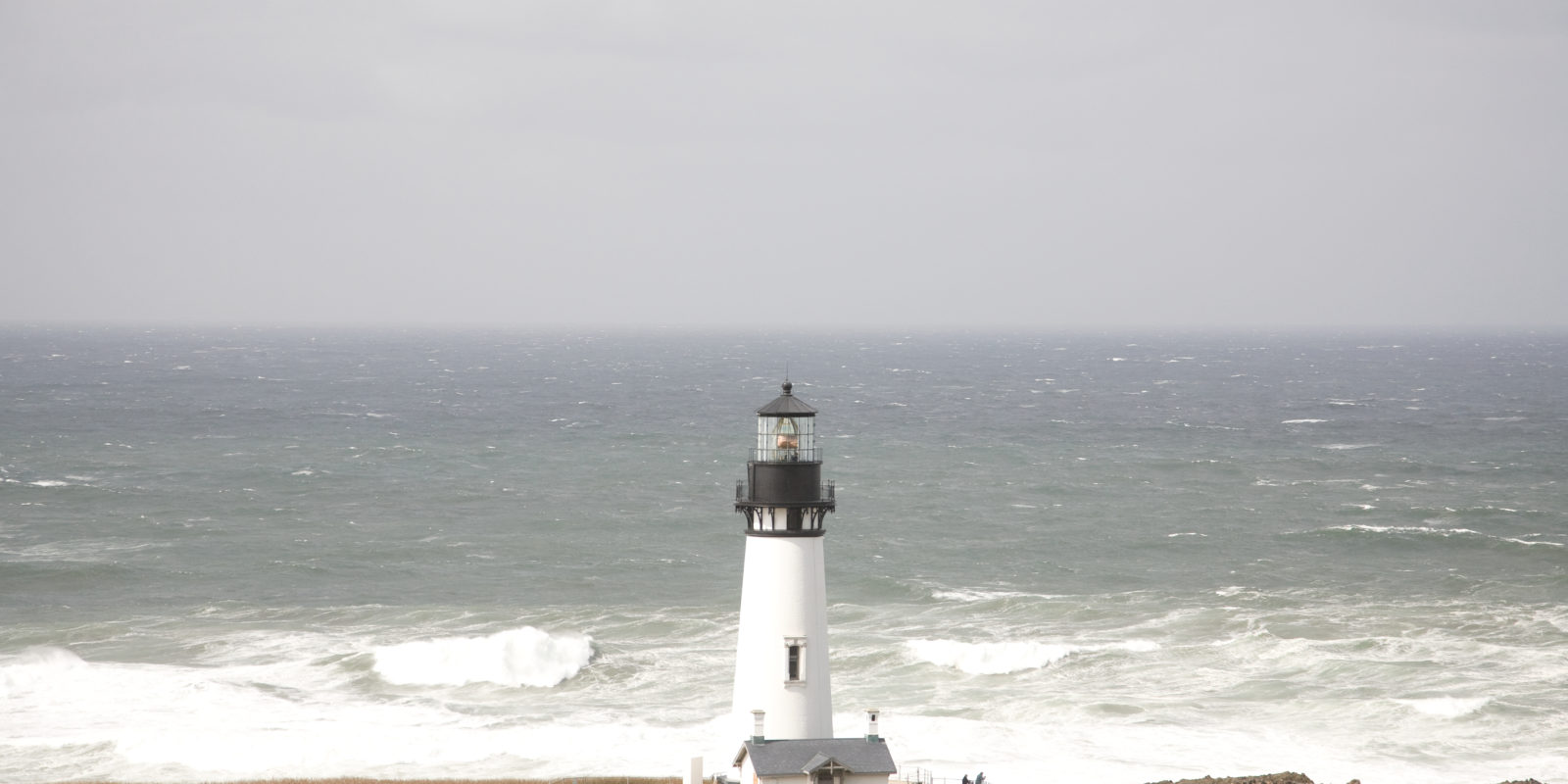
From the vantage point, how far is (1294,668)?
38.1m

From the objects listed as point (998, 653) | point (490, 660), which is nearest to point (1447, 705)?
point (998, 653)

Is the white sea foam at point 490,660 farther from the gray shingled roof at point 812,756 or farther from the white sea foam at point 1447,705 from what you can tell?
the white sea foam at point 1447,705

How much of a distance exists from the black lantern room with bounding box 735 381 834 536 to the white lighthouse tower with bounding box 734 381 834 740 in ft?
0.04

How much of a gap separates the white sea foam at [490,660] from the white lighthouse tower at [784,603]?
53.5ft

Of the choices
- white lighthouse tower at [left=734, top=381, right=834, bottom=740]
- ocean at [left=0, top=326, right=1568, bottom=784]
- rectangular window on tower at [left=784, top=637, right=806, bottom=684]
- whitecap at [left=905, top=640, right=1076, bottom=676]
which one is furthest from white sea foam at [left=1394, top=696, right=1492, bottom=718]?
rectangular window on tower at [left=784, top=637, right=806, bottom=684]

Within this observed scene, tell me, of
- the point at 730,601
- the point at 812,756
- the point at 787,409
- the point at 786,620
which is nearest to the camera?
the point at 812,756

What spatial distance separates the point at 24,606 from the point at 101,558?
7298 millimetres

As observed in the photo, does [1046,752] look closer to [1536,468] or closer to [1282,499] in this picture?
[1282,499]

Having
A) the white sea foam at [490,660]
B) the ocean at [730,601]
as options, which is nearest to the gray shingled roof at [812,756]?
the ocean at [730,601]

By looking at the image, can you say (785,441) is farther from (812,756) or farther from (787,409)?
(812,756)

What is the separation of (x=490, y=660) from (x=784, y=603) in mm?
19192

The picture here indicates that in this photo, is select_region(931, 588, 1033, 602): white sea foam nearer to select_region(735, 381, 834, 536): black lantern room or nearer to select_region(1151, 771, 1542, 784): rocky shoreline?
select_region(1151, 771, 1542, 784): rocky shoreline

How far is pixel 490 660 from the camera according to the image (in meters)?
39.2

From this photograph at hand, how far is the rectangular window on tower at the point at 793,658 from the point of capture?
2189 cm
